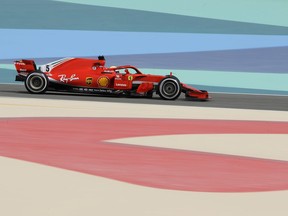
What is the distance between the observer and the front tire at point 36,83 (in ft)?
60.6

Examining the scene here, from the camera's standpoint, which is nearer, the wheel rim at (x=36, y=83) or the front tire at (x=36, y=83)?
the front tire at (x=36, y=83)

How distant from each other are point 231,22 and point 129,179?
2204 cm

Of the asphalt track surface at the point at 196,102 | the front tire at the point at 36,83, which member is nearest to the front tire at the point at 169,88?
the asphalt track surface at the point at 196,102

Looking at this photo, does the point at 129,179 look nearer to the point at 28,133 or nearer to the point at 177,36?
the point at 28,133

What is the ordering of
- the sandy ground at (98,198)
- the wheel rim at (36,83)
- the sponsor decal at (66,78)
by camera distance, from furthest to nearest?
the wheel rim at (36,83)
the sponsor decal at (66,78)
the sandy ground at (98,198)

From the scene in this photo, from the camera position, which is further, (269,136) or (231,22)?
(231,22)

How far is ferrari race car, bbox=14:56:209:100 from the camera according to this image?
60.5ft

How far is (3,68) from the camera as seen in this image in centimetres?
2486

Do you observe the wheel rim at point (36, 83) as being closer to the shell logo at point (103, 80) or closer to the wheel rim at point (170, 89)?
the shell logo at point (103, 80)

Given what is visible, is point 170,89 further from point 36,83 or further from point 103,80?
point 36,83

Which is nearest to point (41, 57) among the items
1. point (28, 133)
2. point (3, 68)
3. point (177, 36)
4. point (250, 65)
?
point (3, 68)

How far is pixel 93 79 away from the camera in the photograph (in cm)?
1848

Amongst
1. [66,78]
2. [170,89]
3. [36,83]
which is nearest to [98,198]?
[66,78]

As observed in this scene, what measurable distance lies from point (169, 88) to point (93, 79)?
6.04 feet
